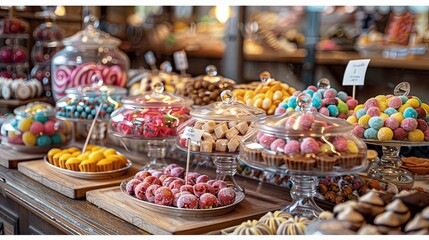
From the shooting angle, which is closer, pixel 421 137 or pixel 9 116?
pixel 421 137

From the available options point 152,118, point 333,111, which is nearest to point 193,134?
point 152,118

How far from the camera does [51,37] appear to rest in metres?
3.80

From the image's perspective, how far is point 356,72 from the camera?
2.02 meters

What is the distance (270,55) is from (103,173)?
414cm

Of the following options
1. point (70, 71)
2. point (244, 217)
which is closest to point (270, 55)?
point (70, 71)

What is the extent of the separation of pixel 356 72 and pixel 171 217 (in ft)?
2.93

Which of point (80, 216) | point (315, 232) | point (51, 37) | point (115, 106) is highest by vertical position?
point (51, 37)

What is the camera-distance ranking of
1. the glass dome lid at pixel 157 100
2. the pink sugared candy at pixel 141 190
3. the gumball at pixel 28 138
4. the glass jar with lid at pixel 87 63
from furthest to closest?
1. the glass jar with lid at pixel 87 63
2. the gumball at pixel 28 138
3. the glass dome lid at pixel 157 100
4. the pink sugared candy at pixel 141 190

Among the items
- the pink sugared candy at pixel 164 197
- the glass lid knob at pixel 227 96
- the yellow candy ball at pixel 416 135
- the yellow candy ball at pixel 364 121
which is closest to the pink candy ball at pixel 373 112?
the yellow candy ball at pixel 364 121

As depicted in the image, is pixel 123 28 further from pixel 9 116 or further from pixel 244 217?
pixel 244 217

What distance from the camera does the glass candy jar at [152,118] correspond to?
2.11 meters

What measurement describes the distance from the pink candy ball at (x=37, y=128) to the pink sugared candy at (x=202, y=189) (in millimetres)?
1259

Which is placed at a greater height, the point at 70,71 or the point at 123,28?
the point at 123,28

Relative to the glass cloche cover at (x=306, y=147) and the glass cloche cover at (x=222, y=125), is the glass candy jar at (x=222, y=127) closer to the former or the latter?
the glass cloche cover at (x=222, y=125)
